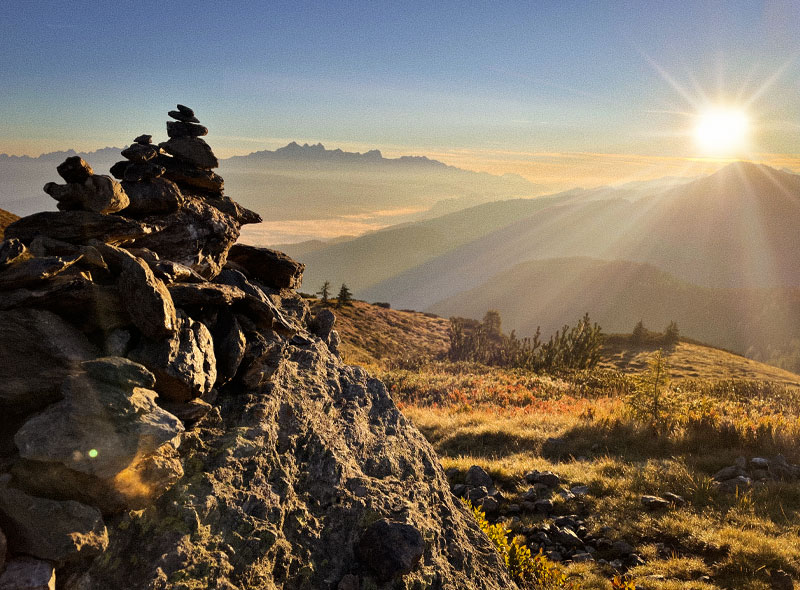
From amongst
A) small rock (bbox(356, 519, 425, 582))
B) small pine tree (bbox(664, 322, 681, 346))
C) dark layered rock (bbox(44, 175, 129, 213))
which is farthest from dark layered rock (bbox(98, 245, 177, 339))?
small pine tree (bbox(664, 322, 681, 346))

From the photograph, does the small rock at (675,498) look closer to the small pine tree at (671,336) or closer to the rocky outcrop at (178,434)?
the rocky outcrop at (178,434)

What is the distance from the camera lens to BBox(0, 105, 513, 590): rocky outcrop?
3904mm

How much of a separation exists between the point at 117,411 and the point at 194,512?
4.01 ft

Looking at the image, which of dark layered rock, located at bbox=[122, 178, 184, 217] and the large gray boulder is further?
dark layered rock, located at bbox=[122, 178, 184, 217]

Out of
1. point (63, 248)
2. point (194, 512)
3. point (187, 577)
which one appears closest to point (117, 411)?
point (194, 512)

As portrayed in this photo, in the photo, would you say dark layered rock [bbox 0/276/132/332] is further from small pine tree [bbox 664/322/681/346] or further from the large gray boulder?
small pine tree [bbox 664/322/681/346]

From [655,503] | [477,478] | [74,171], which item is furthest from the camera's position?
[477,478]

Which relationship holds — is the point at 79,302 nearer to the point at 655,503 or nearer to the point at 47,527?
the point at 47,527

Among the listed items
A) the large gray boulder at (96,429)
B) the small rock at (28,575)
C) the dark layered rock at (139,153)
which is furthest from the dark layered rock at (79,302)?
the dark layered rock at (139,153)

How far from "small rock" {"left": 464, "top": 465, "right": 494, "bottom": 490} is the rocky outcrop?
421 centimetres

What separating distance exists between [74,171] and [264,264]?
3529 mm

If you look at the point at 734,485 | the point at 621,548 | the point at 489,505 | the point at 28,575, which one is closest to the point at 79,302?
the point at 28,575

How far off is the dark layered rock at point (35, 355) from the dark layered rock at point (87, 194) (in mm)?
1670

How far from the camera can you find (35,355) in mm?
4410
